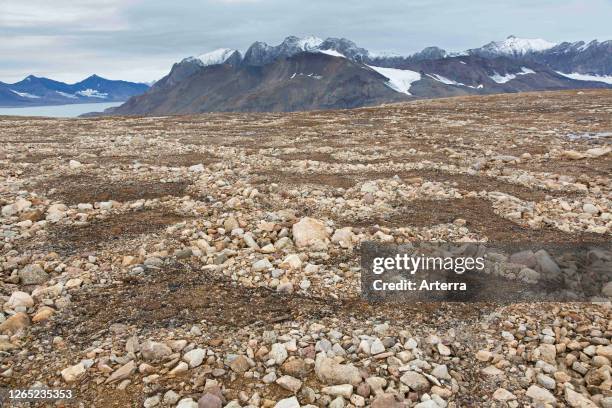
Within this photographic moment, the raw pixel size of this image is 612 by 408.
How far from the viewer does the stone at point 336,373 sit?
5.40m

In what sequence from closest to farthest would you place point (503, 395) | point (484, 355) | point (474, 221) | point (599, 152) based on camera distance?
point (503, 395) < point (484, 355) < point (474, 221) < point (599, 152)

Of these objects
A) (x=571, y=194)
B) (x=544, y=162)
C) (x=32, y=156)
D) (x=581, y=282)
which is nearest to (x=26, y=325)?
(x=581, y=282)

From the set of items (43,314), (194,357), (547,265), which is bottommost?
(194,357)

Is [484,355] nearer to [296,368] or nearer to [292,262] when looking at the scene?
[296,368]

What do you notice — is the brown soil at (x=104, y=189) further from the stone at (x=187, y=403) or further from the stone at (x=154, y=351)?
the stone at (x=187, y=403)

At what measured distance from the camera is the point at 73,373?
5.43 metres

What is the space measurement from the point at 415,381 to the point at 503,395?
1.03 m

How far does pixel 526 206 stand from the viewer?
11.8 metres

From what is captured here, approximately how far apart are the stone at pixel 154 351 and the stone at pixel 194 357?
295 mm

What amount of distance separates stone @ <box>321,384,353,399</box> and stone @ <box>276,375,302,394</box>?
0.31 meters

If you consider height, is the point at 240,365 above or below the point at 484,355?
above

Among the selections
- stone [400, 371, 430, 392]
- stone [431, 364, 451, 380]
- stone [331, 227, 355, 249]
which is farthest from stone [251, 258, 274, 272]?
stone [431, 364, 451, 380]

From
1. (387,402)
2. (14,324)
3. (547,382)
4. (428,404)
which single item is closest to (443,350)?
(428,404)

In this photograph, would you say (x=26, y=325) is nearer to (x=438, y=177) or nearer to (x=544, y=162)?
(x=438, y=177)
